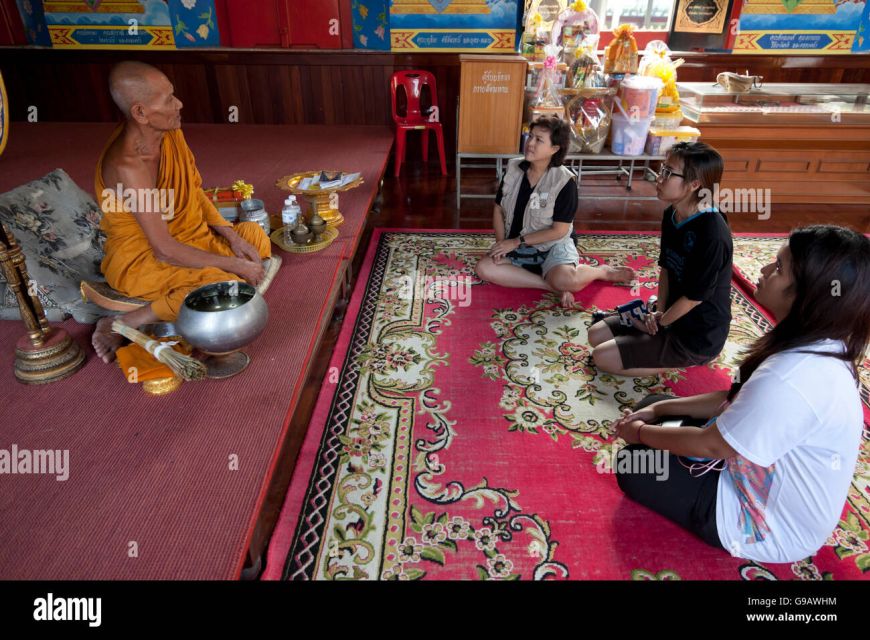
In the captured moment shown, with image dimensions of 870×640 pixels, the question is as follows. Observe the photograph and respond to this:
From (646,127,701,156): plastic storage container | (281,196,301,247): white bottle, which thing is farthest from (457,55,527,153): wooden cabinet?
(281,196,301,247): white bottle

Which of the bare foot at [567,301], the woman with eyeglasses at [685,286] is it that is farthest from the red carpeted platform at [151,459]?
the woman with eyeglasses at [685,286]

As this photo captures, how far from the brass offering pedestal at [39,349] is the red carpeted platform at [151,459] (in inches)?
1.7

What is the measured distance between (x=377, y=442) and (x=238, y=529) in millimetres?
650

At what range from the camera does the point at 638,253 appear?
3455mm

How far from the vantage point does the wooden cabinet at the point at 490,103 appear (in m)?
3.94

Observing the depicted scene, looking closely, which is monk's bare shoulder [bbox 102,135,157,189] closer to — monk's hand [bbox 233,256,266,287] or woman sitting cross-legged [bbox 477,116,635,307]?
monk's hand [bbox 233,256,266,287]

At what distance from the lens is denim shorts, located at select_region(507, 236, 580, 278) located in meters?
2.87

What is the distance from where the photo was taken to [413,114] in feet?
16.6

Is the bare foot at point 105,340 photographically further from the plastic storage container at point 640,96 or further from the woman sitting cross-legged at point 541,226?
the plastic storage container at point 640,96

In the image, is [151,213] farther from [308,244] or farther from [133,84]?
[308,244]

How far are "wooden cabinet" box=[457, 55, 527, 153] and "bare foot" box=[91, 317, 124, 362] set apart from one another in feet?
9.46

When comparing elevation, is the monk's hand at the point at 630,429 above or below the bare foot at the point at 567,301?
above

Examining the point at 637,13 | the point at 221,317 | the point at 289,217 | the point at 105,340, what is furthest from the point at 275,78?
the point at 221,317
